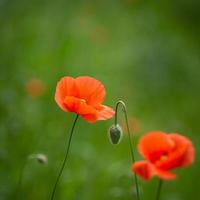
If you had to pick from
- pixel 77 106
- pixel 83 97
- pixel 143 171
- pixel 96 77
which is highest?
pixel 96 77

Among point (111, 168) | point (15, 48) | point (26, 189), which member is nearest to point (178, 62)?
point (15, 48)

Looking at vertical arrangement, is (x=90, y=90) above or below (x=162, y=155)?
above

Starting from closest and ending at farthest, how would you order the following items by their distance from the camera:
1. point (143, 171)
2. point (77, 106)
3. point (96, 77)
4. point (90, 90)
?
point (143, 171) < point (77, 106) < point (90, 90) < point (96, 77)

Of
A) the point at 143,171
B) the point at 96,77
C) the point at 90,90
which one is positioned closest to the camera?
the point at 143,171

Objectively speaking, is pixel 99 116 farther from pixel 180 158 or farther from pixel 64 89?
pixel 180 158

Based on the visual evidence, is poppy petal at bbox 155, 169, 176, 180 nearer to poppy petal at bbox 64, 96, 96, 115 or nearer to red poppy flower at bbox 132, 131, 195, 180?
red poppy flower at bbox 132, 131, 195, 180

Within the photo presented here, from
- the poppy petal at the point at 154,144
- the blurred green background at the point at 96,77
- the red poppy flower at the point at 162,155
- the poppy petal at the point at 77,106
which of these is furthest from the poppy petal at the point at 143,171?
the blurred green background at the point at 96,77

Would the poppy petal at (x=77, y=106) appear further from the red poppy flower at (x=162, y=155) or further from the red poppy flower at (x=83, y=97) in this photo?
the red poppy flower at (x=162, y=155)

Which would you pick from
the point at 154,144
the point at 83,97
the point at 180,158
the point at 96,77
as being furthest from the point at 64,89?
the point at 96,77
